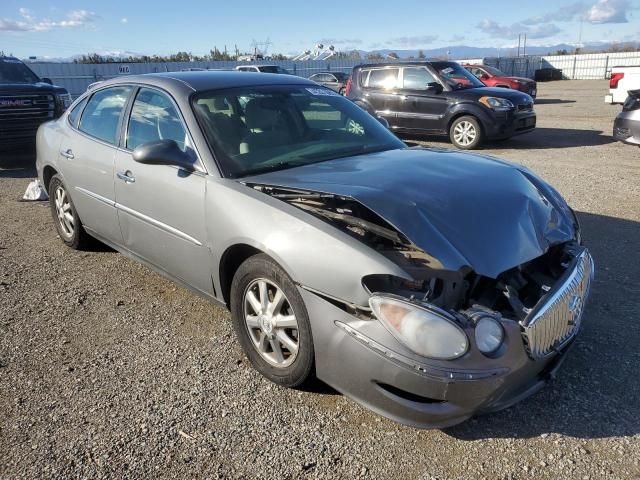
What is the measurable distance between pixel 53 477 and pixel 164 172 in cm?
191

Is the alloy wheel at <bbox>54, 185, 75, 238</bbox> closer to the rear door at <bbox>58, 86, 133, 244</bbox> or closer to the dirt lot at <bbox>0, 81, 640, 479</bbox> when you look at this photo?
the rear door at <bbox>58, 86, 133, 244</bbox>

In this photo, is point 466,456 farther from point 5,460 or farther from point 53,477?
point 5,460

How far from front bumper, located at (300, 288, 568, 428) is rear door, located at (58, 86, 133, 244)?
7.88 feet

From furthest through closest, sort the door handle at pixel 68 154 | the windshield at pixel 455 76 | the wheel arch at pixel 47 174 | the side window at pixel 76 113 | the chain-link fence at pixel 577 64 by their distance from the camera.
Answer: the chain-link fence at pixel 577 64 → the windshield at pixel 455 76 → the wheel arch at pixel 47 174 → the side window at pixel 76 113 → the door handle at pixel 68 154

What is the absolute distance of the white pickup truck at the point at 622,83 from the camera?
12883 millimetres

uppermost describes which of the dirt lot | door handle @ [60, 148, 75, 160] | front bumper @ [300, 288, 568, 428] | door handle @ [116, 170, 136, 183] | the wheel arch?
door handle @ [60, 148, 75, 160]

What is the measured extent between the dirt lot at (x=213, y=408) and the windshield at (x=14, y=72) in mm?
8126

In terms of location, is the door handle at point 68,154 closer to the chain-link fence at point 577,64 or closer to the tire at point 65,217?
the tire at point 65,217

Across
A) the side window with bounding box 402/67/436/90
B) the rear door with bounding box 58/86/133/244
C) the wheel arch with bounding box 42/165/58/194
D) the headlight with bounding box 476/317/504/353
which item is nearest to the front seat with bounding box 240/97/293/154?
the rear door with bounding box 58/86/133/244

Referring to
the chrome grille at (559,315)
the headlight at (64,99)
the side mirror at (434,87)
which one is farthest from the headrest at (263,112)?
the headlight at (64,99)

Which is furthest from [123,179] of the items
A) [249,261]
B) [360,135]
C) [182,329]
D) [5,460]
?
[5,460]

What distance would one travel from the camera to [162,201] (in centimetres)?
360

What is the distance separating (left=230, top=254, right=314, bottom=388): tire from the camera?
276cm

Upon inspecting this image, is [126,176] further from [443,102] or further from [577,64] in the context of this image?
[577,64]
